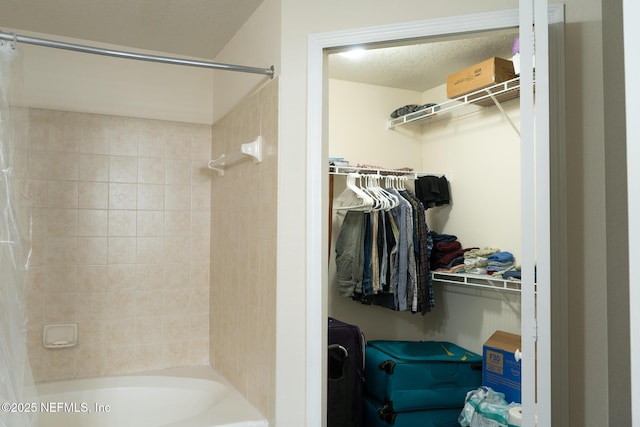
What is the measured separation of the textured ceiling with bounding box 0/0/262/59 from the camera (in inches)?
83.1

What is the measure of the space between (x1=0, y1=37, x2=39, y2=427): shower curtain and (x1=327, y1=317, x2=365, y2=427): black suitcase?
1.59 m

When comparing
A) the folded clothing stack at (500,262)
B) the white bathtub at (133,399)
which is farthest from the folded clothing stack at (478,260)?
the white bathtub at (133,399)

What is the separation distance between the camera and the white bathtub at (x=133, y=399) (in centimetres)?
229

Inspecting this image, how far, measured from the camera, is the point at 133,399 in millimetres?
2461

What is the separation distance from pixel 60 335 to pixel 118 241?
54cm

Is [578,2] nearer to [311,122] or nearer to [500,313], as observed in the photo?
[311,122]

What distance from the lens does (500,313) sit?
3.02 metres

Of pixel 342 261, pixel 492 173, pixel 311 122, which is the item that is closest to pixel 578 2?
pixel 311 122

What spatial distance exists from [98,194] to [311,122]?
1378 millimetres

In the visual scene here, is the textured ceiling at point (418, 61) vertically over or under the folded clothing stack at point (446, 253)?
over

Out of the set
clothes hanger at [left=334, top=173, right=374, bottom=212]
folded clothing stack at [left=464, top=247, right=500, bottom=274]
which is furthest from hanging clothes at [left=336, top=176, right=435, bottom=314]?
folded clothing stack at [left=464, top=247, right=500, bottom=274]

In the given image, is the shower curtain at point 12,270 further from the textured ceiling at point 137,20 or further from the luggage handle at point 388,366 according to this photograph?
the luggage handle at point 388,366

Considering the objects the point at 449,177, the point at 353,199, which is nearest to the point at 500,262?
the point at 449,177

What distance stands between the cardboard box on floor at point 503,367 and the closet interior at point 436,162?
0.24 m
